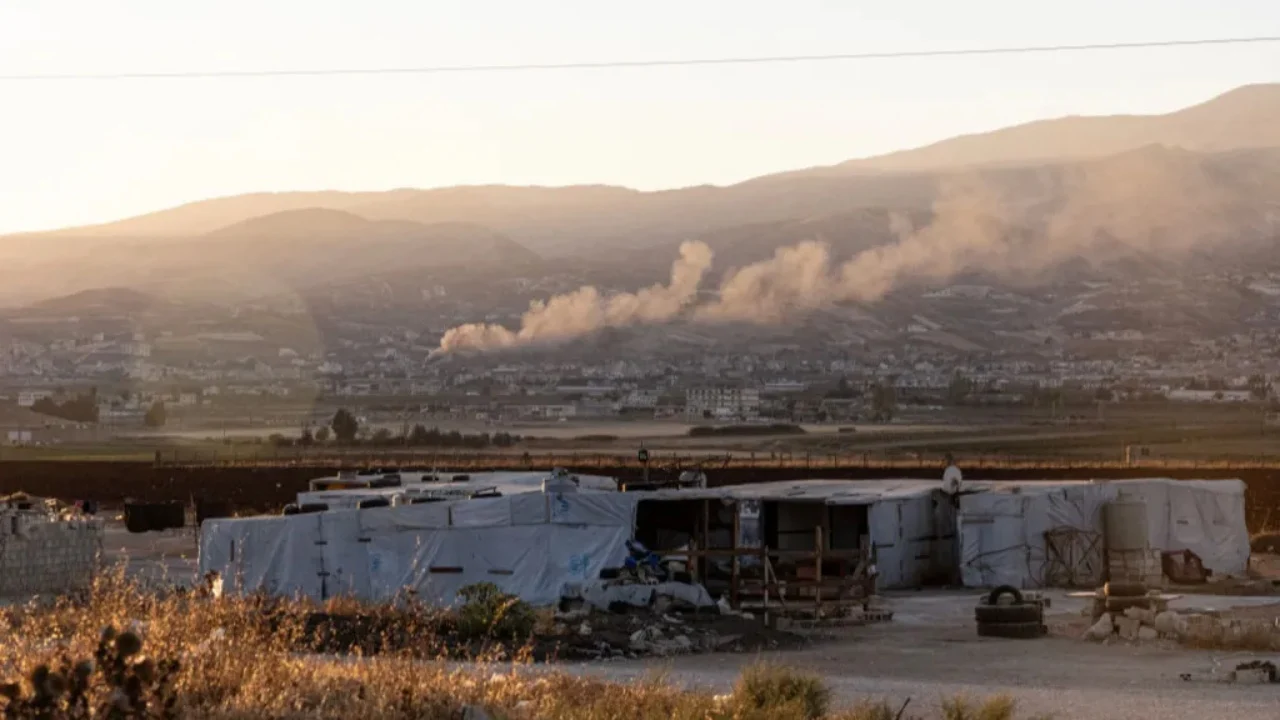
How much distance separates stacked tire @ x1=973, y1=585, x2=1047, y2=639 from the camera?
2773 cm

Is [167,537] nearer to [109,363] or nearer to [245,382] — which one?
[245,382]

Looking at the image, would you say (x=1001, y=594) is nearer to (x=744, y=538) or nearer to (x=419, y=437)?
(x=744, y=538)

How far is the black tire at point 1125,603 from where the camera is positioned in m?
27.8

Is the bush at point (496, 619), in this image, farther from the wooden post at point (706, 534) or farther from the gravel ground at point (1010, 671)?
the wooden post at point (706, 534)

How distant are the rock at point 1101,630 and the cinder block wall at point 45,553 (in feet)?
49.5

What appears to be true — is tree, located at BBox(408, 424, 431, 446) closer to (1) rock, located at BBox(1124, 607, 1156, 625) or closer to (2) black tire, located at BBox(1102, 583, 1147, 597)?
(2) black tire, located at BBox(1102, 583, 1147, 597)

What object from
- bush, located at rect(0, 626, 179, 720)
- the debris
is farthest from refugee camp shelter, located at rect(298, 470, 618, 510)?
bush, located at rect(0, 626, 179, 720)

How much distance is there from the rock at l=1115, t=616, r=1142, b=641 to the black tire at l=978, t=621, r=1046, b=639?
1.17 metres

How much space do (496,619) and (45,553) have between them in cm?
1176

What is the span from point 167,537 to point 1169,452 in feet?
179

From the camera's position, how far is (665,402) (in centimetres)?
15500

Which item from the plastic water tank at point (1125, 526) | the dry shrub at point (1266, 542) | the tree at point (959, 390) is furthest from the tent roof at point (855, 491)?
the tree at point (959, 390)

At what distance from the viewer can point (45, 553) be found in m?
33.0

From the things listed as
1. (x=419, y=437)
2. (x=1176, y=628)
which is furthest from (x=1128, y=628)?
(x=419, y=437)
